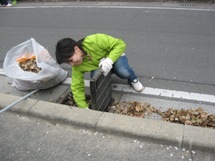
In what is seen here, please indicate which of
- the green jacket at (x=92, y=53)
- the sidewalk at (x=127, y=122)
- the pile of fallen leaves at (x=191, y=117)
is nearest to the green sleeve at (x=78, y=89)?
the green jacket at (x=92, y=53)

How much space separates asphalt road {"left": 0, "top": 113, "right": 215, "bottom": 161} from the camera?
7.67 feet

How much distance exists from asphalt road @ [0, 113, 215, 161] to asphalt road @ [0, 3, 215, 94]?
124 cm

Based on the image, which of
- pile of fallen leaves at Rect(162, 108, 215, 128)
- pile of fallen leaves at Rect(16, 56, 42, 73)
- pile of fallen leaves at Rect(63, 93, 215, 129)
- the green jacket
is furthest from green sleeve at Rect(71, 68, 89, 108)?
pile of fallen leaves at Rect(162, 108, 215, 128)

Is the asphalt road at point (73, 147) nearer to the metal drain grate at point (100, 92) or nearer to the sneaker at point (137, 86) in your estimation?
the metal drain grate at point (100, 92)

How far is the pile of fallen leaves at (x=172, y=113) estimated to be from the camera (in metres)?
2.66

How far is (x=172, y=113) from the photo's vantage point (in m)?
2.85

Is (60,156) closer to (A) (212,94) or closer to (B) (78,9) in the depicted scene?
(A) (212,94)

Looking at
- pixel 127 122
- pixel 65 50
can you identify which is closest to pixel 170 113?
pixel 127 122

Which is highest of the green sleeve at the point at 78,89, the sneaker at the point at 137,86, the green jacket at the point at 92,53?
the green jacket at the point at 92,53

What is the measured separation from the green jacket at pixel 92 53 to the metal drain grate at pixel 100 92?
0.80 ft

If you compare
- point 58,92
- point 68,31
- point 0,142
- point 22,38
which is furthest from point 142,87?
point 22,38

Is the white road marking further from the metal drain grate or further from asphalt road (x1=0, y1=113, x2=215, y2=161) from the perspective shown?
asphalt road (x1=0, y1=113, x2=215, y2=161)

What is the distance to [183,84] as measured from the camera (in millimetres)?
3498

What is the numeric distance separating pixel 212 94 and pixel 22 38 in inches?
Answer: 165
